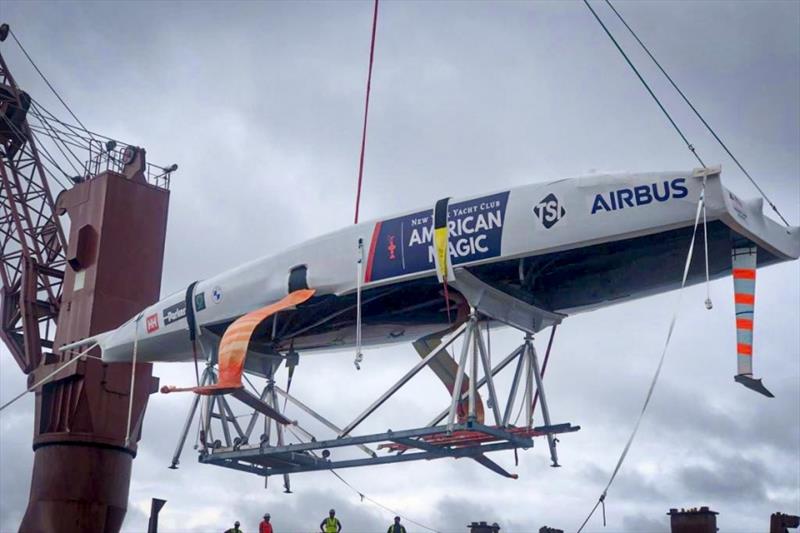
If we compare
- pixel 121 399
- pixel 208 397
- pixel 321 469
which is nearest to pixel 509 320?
pixel 321 469

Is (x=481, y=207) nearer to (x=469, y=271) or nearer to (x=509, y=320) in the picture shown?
(x=469, y=271)

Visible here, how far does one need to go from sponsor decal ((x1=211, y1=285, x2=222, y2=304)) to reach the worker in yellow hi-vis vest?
6.02 metres

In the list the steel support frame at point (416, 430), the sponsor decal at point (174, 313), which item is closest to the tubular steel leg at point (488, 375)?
the steel support frame at point (416, 430)

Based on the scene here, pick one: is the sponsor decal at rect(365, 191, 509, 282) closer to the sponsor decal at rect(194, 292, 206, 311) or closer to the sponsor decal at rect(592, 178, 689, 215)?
the sponsor decal at rect(592, 178, 689, 215)

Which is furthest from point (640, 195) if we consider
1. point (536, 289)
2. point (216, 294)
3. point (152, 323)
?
point (152, 323)

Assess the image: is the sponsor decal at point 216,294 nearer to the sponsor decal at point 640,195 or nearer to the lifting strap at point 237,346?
the lifting strap at point 237,346

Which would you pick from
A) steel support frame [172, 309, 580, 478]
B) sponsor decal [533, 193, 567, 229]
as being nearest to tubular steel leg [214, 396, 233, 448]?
steel support frame [172, 309, 580, 478]

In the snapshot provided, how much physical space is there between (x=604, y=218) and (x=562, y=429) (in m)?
4.39

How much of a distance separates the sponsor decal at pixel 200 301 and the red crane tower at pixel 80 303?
695 cm

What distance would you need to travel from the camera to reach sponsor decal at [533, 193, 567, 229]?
18.0 m

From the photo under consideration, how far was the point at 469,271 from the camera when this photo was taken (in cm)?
1897

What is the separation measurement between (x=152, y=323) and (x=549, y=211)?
33.7 ft

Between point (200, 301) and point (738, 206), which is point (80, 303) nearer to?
point (200, 301)

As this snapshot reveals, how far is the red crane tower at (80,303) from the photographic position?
30750 mm
